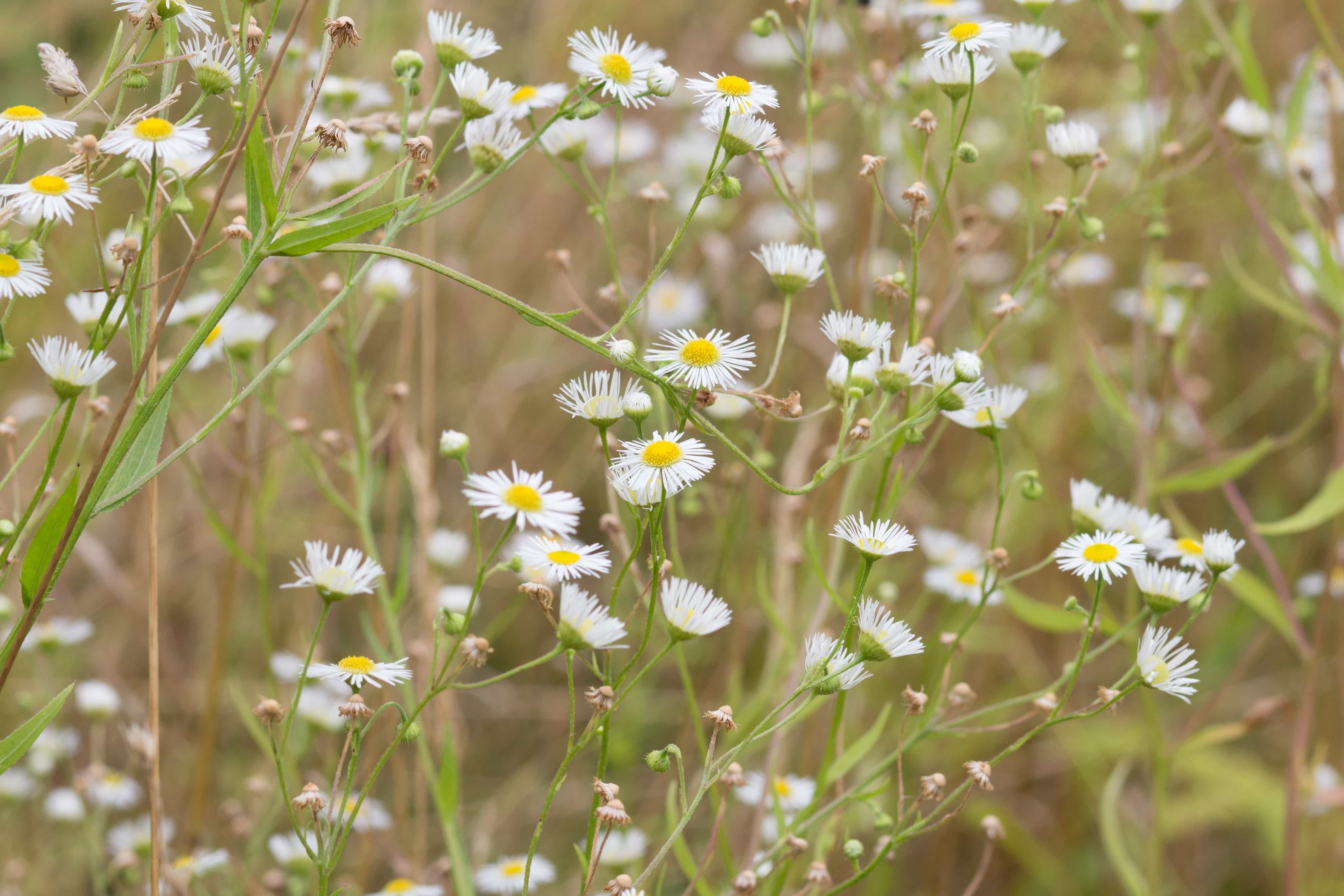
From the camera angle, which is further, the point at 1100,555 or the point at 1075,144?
the point at 1075,144

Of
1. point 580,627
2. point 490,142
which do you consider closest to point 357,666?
point 580,627

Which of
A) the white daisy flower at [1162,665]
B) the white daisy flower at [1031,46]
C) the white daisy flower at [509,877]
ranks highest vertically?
the white daisy flower at [1031,46]

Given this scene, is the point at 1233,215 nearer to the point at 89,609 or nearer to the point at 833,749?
the point at 833,749

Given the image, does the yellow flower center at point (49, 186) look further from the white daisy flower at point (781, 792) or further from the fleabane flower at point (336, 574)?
the white daisy flower at point (781, 792)

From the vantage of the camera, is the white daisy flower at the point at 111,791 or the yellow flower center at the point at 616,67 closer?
the yellow flower center at the point at 616,67

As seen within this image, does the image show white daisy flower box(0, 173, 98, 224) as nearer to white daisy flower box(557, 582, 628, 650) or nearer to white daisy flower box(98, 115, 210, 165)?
white daisy flower box(98, 115, 210, 165)

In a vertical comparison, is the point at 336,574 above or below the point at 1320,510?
below

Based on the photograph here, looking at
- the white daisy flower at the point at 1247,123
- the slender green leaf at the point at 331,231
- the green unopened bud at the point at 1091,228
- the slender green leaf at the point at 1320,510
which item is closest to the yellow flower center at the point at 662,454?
the slender green leaf at the point at 331,231

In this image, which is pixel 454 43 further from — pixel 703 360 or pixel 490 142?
pixel 703 360

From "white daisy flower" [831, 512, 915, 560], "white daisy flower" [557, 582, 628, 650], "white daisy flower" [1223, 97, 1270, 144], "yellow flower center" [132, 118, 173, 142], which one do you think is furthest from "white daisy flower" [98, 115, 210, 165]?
"white daisy flower" [1223, 97, 1270, 144]
